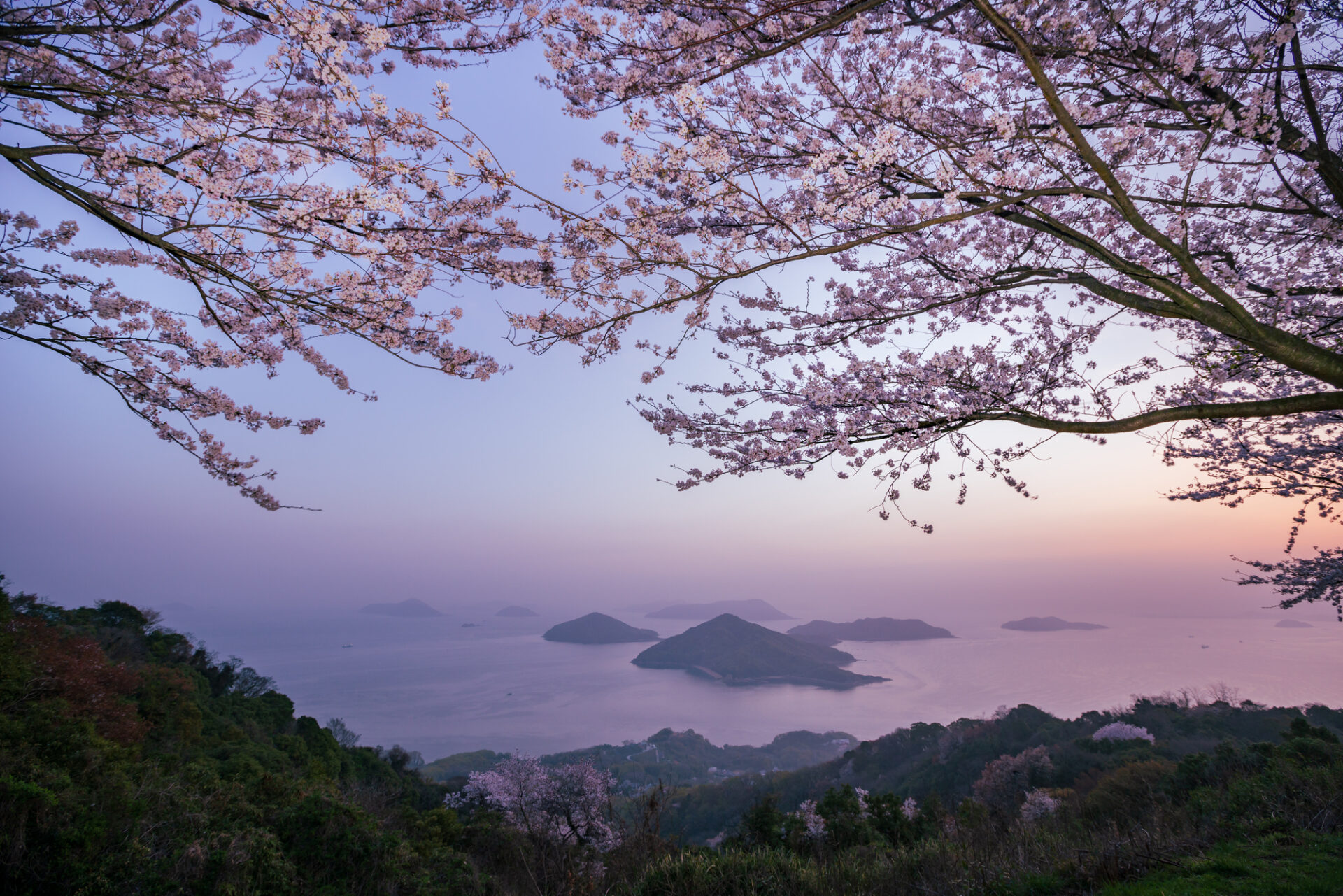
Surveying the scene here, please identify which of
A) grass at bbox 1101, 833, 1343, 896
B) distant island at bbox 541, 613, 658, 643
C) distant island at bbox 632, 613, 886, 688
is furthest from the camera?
distant island at bbox 541, 613, 658, 643

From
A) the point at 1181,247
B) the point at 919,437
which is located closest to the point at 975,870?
the point at 919,437

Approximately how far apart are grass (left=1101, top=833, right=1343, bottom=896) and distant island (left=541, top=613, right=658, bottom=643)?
167ft

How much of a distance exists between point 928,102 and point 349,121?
11.7ft

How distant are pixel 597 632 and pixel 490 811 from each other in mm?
40958

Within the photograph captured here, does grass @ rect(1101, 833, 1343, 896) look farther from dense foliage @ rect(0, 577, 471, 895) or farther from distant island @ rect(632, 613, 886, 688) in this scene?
distant island @ rect(632, 613, 886, 688)

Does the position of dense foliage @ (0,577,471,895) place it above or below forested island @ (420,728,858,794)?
above

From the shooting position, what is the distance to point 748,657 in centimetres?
4250

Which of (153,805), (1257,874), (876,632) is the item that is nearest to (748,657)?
(876,632)

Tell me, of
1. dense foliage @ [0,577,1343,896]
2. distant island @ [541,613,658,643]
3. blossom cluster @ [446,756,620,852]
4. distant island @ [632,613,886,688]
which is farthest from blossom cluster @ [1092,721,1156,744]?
distant island @ [541,613,658,643]

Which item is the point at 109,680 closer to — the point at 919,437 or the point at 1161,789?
the point at 919,437

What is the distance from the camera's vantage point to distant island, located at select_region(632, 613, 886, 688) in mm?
39594

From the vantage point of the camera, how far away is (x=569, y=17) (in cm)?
307

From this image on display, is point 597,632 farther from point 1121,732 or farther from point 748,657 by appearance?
point 1121,732

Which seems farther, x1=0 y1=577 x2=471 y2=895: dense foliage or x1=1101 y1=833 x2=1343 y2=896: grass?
x1=0 y1=577 x2=471 y2=895: dense foliage
